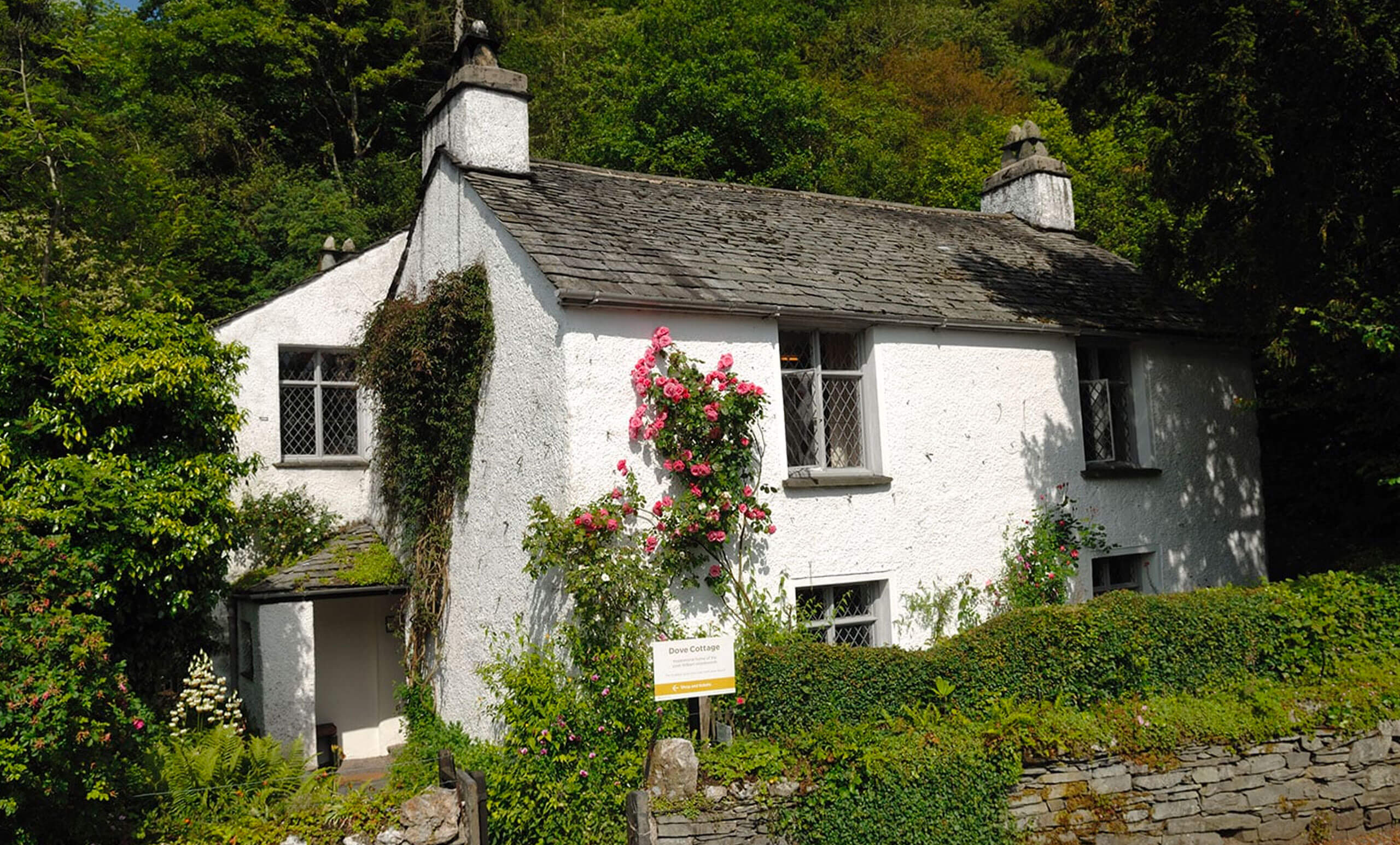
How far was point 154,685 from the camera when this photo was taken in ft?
36.7

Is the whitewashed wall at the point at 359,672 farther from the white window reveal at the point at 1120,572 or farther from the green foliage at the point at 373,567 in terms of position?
the white window reveal at the point at 1120,572

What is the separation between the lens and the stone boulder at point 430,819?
24.3 ft

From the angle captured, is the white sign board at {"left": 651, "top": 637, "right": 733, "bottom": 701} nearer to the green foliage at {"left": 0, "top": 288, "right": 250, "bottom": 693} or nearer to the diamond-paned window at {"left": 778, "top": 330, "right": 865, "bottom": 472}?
the diamond-paned window at {"left": 778, "top": 330, "right": 865, "bottom": 472}

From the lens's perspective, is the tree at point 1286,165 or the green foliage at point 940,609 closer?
the tree at point 1286,165

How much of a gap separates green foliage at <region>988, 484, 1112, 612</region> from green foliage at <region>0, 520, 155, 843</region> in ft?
30.4

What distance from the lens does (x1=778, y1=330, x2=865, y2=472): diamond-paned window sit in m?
11.2

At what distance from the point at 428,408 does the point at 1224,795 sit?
9.81m

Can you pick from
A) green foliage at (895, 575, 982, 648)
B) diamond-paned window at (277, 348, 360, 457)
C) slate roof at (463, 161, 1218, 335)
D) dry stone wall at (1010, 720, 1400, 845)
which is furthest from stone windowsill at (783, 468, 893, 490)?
diamond-paned window at (277, 348, 360, 457)

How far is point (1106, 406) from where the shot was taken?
13.9 meters

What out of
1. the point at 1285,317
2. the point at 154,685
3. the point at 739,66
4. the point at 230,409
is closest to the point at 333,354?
the point at 230,409

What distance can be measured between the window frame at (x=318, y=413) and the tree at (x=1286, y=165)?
11583 mm

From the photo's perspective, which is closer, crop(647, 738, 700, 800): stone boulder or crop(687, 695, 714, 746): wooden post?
crop(647, 738, 700, 800): stone boulder

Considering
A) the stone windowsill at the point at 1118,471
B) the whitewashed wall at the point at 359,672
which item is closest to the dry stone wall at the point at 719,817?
the stone windowsill at the point at 1118,471

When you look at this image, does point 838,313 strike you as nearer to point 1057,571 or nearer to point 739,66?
point 1057,571
